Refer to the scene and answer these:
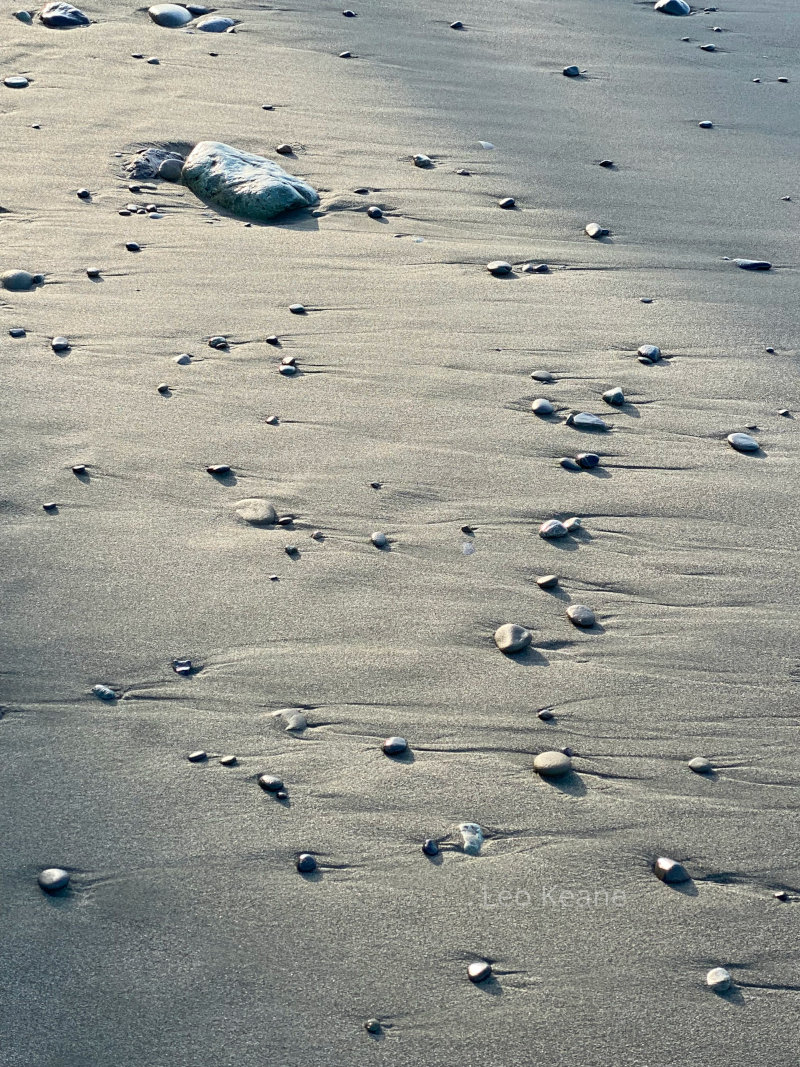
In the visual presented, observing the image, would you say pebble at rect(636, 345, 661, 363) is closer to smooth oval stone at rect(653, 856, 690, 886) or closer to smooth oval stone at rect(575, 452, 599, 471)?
smooth oval stone at rect(575, 452, 599, 471)

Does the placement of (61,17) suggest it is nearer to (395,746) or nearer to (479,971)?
(395,746)

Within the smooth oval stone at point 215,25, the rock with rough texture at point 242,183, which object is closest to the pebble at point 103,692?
the rock with rough texture at point 242,183

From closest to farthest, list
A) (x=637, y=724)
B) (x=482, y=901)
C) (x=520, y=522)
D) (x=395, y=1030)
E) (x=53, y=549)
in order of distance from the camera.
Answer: (x=395, y=1030)
(x=482, y=901)
(x=637, y=724)
(x=53, y=549)
(x=520, y=522)

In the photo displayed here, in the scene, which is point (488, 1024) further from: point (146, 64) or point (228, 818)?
point (146, 64)

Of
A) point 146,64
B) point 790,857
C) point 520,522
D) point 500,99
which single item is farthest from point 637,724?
point 146,64

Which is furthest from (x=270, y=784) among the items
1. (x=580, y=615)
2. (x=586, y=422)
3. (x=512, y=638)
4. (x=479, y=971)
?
(x=586, y=422)

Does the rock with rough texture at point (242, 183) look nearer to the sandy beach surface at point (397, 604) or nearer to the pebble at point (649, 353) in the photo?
the sandy beach surface at point (397, 604)

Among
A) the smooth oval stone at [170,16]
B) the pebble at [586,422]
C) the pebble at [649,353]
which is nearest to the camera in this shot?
the pebble at [586,422]
